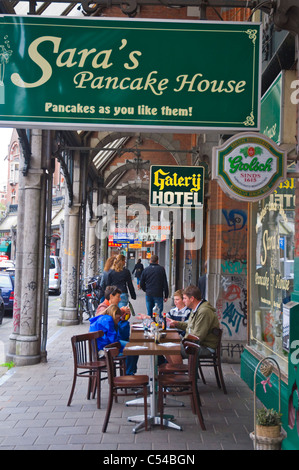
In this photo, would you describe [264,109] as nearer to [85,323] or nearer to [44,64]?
[44,64]

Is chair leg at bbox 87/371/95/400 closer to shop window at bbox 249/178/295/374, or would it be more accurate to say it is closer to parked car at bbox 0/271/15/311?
shop window at bbox 249/178/295/374

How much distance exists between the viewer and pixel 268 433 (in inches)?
162

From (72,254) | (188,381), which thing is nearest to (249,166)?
(188,381)

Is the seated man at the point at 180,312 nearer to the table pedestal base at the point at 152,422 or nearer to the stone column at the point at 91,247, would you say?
the table pedestal base at the point at 152,422

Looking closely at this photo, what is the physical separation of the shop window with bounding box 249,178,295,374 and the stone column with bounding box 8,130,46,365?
3722mm

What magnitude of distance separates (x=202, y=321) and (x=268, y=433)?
10.0 ft

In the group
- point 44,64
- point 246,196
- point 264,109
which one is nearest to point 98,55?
point 44,64

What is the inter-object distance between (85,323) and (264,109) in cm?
1003

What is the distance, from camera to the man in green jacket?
23.4 ft

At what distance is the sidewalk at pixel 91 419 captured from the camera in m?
5.02

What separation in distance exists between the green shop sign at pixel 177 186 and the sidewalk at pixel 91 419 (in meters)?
3.69

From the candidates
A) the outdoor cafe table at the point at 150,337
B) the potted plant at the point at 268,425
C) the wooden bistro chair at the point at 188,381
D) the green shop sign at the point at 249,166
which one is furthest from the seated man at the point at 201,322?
the green shop sign at the point at 249,166

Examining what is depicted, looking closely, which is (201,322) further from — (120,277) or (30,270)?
(120,277)
